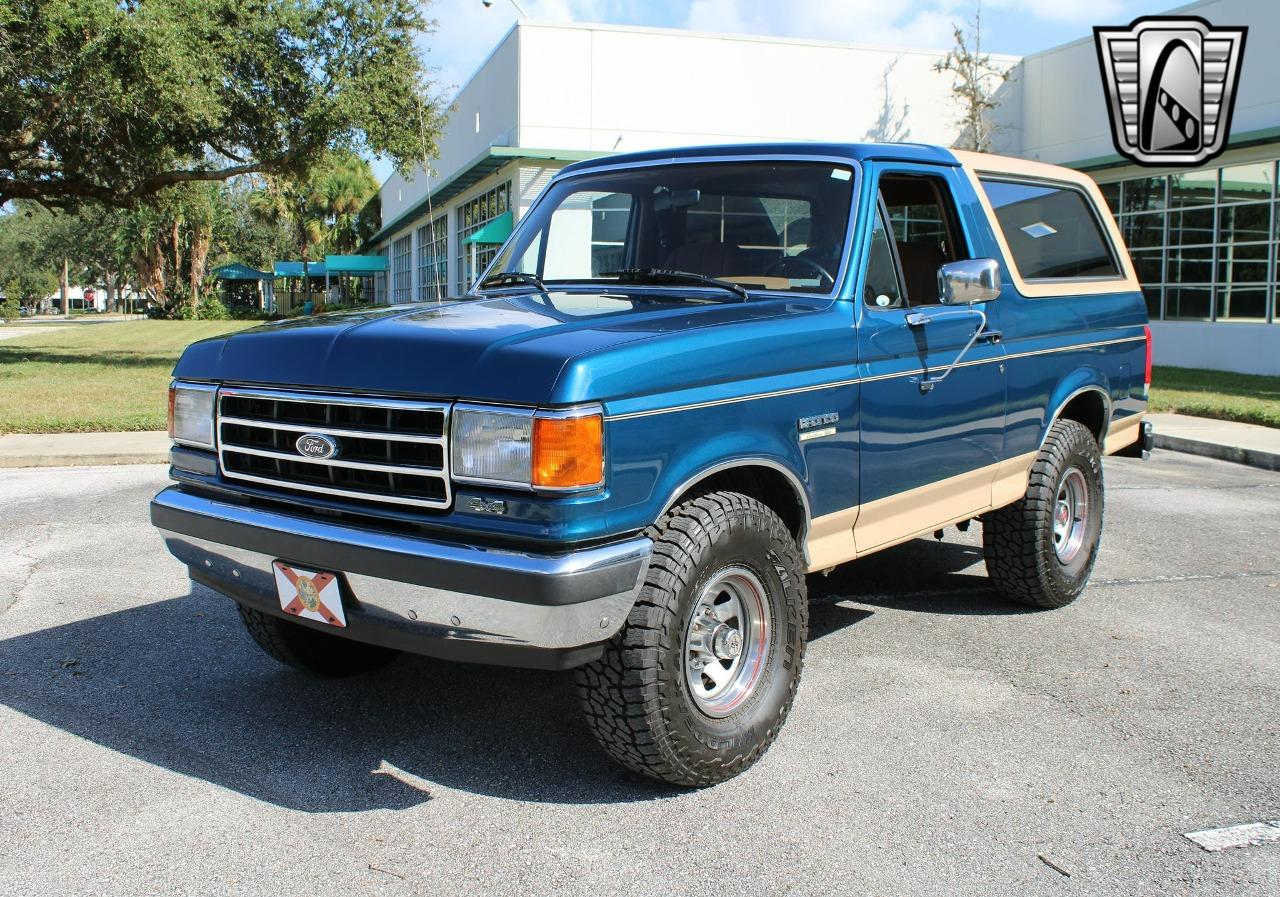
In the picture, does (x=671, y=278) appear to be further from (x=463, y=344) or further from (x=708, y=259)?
(x=463, y=344)

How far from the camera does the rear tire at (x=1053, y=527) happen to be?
214 inches

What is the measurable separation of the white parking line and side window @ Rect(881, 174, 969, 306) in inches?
92.0

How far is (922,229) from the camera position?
5.00m

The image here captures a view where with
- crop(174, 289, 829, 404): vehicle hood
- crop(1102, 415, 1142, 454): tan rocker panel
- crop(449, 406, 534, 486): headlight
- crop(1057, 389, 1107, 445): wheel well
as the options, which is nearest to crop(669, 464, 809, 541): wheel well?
crop(174, 289, 829, 404): vehicle hood

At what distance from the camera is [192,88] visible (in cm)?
1880

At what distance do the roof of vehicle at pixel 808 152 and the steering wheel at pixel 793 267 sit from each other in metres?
0.47

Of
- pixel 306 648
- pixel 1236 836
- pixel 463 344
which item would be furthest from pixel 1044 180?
pixel 306 648

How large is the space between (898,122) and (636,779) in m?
26.3

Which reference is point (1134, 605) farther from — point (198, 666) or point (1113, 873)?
point (198, 666)

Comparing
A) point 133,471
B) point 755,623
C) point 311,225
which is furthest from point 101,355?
point 311,225

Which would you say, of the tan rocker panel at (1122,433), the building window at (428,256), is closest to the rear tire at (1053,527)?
the tan rocker panel at (1122,433)

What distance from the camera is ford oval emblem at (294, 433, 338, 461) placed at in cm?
346

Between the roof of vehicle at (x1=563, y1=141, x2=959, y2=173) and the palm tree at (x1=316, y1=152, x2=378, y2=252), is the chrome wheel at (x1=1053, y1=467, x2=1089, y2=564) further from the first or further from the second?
the palm tree at (x1=316, y1=152, x2=378, y2=252)

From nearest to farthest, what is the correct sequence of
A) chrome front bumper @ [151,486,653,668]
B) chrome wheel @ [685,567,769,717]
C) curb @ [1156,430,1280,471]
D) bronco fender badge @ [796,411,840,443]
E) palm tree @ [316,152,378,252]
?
1. chrome front bumper @ [151,486,653,668]
2. chrome wheel @ [685,567,769,717]
3. bronco fender badge @ [796,411,840,443]
4. curb @ [1156,430,1280,471]
5. palm tree @ [316,152,378,252]
